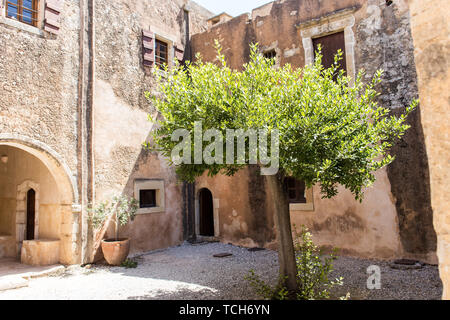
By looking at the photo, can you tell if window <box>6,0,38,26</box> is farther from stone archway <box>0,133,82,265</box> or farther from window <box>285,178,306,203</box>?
window <box>285,178,306,203</box>

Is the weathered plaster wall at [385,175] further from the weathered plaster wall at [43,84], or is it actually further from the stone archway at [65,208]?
the weathered plaster wall at [43,84]

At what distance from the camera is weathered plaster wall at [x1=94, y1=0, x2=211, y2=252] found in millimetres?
8750

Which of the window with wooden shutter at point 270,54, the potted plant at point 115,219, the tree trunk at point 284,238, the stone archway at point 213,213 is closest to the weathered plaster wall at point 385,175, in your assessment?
the window with wooden shutter at point 270,54

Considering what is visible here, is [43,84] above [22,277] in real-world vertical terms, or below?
above

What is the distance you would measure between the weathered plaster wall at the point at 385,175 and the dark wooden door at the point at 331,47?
14.1 inches

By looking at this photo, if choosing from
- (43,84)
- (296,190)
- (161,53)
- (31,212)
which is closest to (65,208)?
(31,212)

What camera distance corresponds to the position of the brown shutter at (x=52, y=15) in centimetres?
766

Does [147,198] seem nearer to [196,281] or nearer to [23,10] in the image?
[196,281]

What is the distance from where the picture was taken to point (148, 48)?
9.98 m

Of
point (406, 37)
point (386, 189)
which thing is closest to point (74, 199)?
point (386, 189)

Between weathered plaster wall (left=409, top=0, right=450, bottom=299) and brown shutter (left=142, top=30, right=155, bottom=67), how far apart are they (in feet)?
28.5

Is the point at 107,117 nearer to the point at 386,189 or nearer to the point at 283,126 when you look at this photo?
the point at 283,126

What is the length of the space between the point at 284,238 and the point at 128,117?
5923 millimetres

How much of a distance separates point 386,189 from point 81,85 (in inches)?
308
